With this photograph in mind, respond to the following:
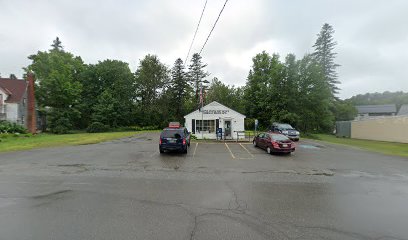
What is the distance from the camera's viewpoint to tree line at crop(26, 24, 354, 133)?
4091 centimetres

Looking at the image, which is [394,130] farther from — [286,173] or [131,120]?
[131,120]

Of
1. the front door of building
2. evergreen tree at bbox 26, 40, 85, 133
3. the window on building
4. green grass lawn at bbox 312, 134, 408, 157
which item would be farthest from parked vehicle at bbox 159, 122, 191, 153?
evergreen tree at bbox 26, 40, 85, 133

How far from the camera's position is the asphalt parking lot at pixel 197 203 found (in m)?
4.80

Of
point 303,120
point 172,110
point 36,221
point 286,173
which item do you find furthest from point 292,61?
point 36,221

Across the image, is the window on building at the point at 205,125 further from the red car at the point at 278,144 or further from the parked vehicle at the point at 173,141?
the parked vehicle at the point at 173,141

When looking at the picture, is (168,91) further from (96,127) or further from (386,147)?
(386,147)

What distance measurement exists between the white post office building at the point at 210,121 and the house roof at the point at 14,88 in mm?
33470

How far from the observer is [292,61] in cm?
4197

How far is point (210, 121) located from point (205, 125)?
76 centimetres

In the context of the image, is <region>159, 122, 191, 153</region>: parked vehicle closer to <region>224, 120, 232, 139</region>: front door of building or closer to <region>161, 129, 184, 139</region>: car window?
<region>161, 129, 184, 139</region>: car window

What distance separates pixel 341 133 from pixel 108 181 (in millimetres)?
41841

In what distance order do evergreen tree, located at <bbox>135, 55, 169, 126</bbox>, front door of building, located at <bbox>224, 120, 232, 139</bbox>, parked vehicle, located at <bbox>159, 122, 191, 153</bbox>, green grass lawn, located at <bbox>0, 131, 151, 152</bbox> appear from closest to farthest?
parked vehicle, located at <bbox>159, 122, 191, 153</bbox>
green grass lawn, located at <bbox>0, 131, 151, 152</bbox>
front door of building, located at <bbox>224, 120, 232, 139</bbox>
evergreen tree, located at <bbox>135, 55, 169, 126</bbox>

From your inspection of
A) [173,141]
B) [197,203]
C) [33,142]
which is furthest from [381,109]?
[197,203]

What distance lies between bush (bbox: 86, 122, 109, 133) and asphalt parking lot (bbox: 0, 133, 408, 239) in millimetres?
39619
